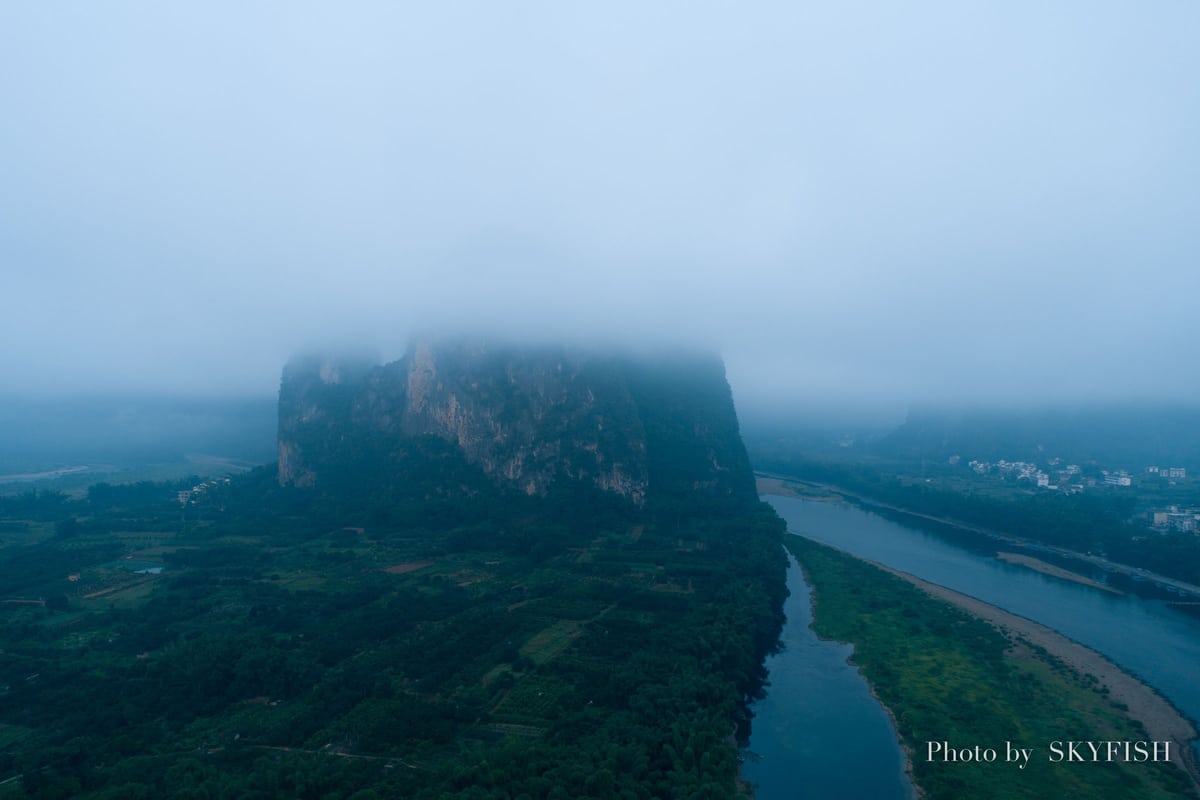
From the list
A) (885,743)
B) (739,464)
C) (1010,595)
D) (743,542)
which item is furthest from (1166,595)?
(739,464)

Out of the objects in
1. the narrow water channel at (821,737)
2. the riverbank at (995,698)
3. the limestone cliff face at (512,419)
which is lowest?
the narrow water channel at (821,737)

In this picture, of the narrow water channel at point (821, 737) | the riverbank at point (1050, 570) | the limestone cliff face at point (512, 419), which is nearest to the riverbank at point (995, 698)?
the narrow water channel at point (821, 737)

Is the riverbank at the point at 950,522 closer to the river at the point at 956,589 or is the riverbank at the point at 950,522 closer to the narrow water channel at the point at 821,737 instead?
the river at the point at 956,589

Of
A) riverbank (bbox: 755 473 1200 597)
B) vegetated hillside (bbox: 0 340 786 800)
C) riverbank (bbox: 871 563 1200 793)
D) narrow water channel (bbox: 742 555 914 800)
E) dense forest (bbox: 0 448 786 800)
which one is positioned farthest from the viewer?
riverbank (bbox: 755 473 1200 597)

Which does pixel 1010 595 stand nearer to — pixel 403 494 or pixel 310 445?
pixel 403 494

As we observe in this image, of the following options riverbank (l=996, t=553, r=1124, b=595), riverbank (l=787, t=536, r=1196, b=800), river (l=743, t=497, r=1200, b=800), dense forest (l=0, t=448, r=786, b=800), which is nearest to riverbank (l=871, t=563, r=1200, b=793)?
riverbank (l=787, t=536, r=1196, b=800)

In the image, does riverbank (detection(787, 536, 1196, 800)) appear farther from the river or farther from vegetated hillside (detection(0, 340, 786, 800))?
vegetated hillside (detection(0, 340, 786, 800))

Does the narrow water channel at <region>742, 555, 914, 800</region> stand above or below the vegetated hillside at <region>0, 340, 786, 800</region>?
below
